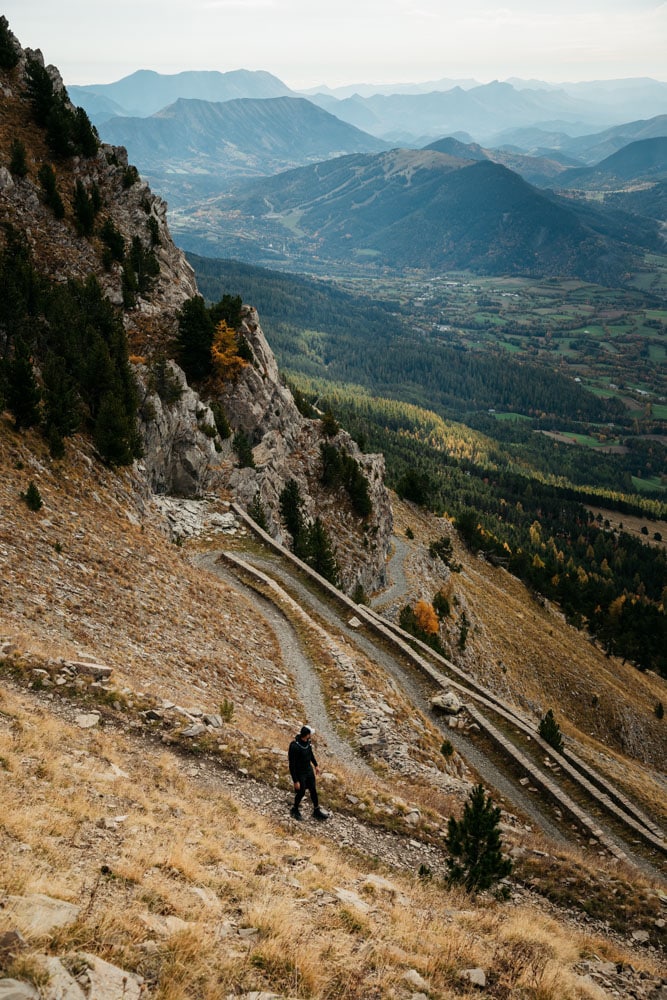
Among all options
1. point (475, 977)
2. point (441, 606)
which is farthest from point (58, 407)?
point (441, 606)

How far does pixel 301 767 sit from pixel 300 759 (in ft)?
0.88

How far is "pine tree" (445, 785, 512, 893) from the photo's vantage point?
606 inches

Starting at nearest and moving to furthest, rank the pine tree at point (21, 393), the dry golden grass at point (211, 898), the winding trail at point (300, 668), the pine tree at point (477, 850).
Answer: the dry golden grass at point (211, 898) → the pine tree at point (477, 850) → the winding trail at point (300, 668) → the pine tree at point (21, 393)

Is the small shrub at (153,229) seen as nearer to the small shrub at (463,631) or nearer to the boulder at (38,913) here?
the small shrub at (463,631)

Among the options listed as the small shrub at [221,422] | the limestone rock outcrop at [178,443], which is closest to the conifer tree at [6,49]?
the limestone rock outcrop at [178,443]

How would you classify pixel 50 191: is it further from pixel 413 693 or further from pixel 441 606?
pixel 441 606

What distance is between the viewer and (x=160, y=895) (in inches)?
396

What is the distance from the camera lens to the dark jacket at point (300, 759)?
53.1 feet

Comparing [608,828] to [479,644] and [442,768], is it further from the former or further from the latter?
[479,644]

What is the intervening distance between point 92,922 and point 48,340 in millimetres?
37283

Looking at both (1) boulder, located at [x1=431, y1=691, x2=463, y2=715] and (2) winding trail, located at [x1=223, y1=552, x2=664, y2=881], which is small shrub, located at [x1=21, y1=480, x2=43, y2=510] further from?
(1) boulder, located at [x1=431, y1=691, x2=463, y2=715]

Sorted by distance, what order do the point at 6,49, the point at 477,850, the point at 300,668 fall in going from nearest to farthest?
1. the point at 477,850
2. the point at 300,668
3. the point at 6,49

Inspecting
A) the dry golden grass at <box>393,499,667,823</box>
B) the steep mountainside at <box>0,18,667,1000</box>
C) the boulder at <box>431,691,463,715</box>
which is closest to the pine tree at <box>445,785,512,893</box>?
the steep mountainside at <box>0,18,667,1000</box>

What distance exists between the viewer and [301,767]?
16.3 meters
